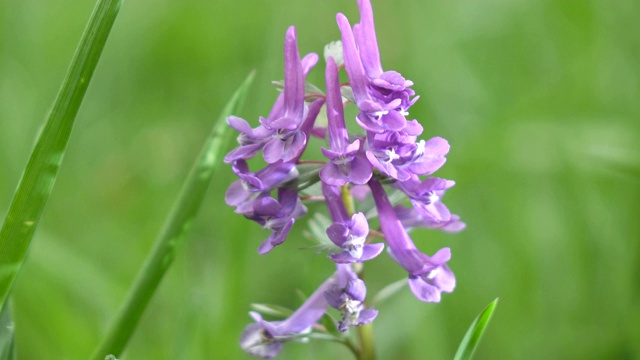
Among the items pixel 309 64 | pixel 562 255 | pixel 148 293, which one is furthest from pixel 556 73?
pixel 148 293

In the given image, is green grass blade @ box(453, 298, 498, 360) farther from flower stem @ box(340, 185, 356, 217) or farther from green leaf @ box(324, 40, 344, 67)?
green leaf @ box(324, 40, 344, 67)

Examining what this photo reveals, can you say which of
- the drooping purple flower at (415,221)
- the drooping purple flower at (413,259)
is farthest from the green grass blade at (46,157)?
the drooping purple flower at (415,221)

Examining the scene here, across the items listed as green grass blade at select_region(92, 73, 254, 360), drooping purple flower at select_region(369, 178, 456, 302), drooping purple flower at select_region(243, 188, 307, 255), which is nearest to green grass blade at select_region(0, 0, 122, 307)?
green grass blade at select_region(92, 73, 254, 360)

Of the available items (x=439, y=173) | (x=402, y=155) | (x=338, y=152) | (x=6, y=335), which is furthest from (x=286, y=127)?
(x=439, y=173)

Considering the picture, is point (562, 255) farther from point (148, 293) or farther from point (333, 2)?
point (333, 2)

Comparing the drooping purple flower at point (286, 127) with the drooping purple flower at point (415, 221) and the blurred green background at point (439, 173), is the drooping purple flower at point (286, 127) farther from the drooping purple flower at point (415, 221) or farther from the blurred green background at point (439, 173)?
the blurred green background at point (439, 173)

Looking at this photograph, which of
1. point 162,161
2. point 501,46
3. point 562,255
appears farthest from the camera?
point 501,46
